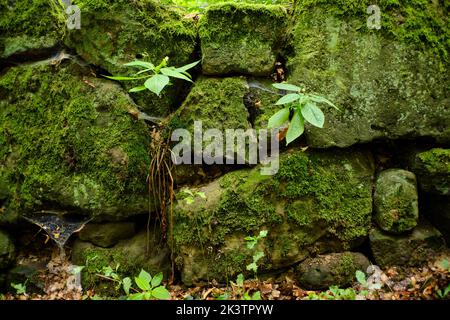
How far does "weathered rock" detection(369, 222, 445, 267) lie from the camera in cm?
331

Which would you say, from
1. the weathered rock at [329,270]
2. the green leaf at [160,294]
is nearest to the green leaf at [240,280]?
the weathered rock at [329,270]

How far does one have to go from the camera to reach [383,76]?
10.9ft

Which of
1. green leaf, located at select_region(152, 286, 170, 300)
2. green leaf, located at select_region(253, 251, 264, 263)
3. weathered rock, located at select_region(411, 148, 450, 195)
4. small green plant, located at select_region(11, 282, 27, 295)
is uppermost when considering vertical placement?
weathered rock, located at select_region(411, 148, 450, 195)

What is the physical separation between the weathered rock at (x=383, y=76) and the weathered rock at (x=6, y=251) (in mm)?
3254

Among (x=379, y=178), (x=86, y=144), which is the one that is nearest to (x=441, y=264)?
(x=379, y=178)

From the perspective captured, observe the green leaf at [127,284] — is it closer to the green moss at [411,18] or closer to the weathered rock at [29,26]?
the weathered rock at [29,26]

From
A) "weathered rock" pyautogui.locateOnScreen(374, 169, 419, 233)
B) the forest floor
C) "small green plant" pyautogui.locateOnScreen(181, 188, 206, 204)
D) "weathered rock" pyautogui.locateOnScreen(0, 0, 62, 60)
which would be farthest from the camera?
"weathered rock" pyautogui.locateOnScreen(0, 0, 62, 60)

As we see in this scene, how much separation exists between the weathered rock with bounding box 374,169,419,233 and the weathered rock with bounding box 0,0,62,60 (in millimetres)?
3669

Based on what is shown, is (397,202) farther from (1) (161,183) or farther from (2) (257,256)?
(1) (161,183)

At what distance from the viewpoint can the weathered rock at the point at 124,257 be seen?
3.45m

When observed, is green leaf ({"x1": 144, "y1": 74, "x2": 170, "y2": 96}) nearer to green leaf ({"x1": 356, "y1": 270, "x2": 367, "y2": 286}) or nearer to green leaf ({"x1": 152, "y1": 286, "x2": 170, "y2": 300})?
green leaf ({"x1": 152, "y1": 286, "x2": 170, "y2": 300})

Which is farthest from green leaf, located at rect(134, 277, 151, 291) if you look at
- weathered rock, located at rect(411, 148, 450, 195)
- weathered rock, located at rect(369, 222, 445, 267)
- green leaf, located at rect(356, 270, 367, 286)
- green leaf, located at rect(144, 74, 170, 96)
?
weathered rock, located at rect(411, 148, 450, 195)

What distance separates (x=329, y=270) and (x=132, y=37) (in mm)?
2998

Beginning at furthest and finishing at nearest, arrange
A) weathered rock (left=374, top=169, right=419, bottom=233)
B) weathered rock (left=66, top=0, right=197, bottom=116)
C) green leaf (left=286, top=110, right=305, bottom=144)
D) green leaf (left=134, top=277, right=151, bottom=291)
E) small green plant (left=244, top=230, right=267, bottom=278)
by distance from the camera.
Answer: weathered rock (left=66, top=0, right=197, bottom=116)
weathered rock (left=374, top=169, right=419, bottom=233)
small green plant (left=244, top=230, right=267, bottom=278)
green leaf (left=134, top=277, right=151, bottom=291)
green leaf (left=286, top=110, right=305, bottom=144)
